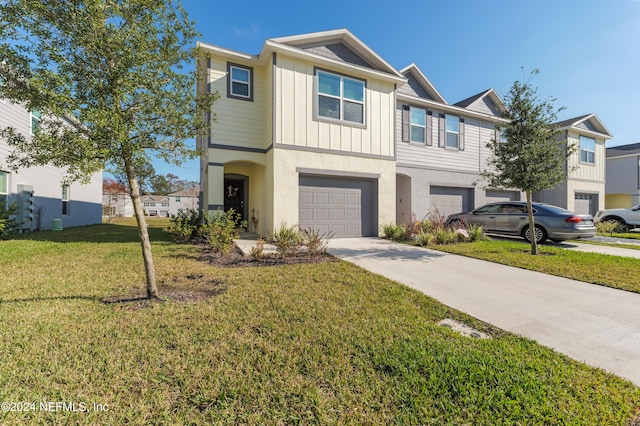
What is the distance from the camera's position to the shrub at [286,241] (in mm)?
6716

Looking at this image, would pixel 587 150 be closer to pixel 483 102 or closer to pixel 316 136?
pixel 483 102

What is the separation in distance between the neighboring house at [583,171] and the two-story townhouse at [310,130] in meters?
12.5

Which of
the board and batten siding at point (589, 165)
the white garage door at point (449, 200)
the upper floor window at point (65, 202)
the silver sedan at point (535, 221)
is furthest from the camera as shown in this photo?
the board and batten siding at point (589, 165)

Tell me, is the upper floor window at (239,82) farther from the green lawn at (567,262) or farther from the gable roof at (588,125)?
the gable roof at (588,125)

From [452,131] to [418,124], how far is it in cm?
210

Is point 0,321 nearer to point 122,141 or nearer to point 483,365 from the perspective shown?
point 122,141

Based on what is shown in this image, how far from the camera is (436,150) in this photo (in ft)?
41.0

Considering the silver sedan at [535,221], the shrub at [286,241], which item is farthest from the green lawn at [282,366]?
the silver sedan at [535,221]

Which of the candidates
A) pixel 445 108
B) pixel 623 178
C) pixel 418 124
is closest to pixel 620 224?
pixel 445 108

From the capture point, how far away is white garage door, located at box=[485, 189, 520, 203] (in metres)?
13.9

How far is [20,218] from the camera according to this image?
35.6 ft

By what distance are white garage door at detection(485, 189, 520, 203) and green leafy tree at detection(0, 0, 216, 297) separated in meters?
14.6

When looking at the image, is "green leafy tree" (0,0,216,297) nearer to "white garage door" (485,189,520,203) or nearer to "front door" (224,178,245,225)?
"front door" (224,178,245,225)

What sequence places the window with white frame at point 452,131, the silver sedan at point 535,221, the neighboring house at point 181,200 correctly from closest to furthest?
the silver sedan at point 535,221, the window with white frame at point 452,131, the neighboring house at point 181,200
